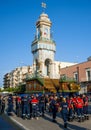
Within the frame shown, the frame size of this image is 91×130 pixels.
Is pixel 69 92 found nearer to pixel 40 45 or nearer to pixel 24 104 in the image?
pixel 40 45

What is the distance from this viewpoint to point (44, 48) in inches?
1721

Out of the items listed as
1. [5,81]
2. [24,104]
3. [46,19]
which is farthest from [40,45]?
[5,81]

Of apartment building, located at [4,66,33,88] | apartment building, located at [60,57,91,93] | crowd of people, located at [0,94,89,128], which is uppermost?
apartment building, located at [4,66,33,88]

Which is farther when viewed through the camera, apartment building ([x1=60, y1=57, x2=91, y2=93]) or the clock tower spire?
the clock tower spire

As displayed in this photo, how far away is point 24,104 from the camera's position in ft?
56.7

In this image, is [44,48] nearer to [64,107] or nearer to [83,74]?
[83,74]

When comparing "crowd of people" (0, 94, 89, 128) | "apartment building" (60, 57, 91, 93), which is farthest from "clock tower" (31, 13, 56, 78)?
"crowd of people" (0, 94, 89, 128)

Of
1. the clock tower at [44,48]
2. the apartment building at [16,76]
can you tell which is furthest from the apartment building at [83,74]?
the apartment building at [16,76]

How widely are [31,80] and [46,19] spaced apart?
13.6 m

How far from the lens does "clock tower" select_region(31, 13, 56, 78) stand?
43.2m

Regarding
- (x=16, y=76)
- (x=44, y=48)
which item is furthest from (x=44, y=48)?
(x=16, y=76)

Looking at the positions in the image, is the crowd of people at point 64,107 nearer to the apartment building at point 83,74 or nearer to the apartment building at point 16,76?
the apartment building at point 83,74

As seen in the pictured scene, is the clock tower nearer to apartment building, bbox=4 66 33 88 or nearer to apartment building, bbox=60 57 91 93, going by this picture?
apartment building, bbox=60 57 91 93

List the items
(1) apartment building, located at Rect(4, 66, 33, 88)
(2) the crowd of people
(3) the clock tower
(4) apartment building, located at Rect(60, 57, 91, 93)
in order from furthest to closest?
(1) apartment building, located at Rect(4, 66, 33, 88) < (3) the clock tower < (4) apartment building, located at Rect(60, 57, 91, 93) < (2) the crowd of people
